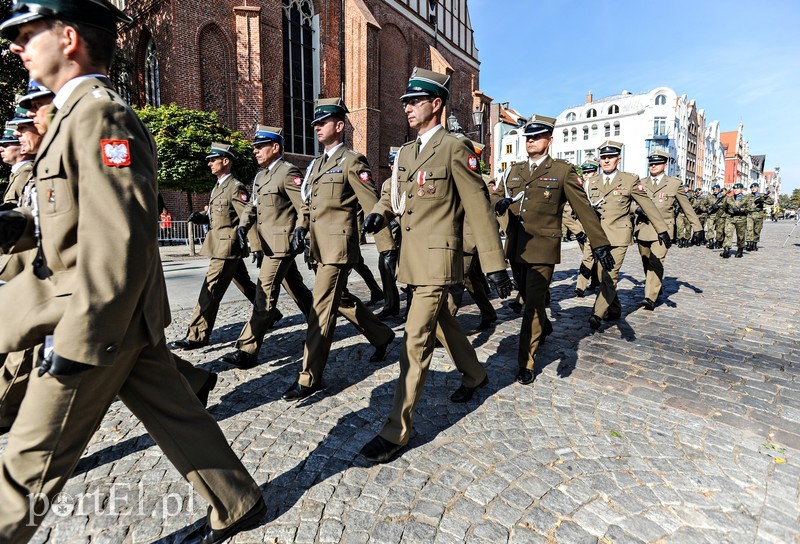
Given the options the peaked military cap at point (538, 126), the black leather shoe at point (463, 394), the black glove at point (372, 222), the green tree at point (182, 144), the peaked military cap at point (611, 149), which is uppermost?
the green tree at point (182, 144)

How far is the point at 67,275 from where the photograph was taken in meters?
1.50

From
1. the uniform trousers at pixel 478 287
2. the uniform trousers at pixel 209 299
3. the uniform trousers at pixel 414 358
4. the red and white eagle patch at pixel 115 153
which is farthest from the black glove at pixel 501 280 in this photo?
the uniform trousers at pixel 209 299

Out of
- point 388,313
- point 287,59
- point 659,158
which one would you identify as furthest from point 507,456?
point 287,59

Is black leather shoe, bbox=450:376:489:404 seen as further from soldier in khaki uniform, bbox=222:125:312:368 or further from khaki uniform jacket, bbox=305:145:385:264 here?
soldier in khaki uniform, bbox=222:125:312:368

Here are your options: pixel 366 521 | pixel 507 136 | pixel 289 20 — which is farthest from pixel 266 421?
pixel 507 136

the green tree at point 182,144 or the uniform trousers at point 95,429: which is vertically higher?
the green tree at point 182,144

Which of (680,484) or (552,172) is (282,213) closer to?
(552,172)

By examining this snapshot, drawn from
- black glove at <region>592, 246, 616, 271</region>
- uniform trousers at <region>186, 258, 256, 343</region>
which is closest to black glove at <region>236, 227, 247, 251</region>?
uniform trousers at <region>186, 258, 256, 343</region>


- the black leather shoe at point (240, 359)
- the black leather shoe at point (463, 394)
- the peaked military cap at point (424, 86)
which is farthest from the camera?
the black leather shoe at point (240, 359)

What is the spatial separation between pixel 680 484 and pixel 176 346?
4.54 m

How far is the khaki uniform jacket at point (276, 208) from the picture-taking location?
14.2 ft

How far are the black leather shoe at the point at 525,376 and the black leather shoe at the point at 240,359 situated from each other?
241cm

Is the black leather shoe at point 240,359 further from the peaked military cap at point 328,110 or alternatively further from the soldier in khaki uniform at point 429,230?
the peaked military cap at point 328,110

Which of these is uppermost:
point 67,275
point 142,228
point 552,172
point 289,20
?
point 289,20
